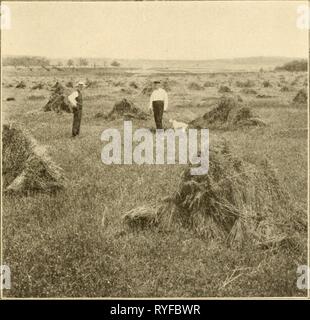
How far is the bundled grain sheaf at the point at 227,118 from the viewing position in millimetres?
13822

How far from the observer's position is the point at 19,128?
31.3 ft

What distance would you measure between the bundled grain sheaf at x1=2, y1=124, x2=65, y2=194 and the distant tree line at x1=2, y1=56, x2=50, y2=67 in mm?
1195

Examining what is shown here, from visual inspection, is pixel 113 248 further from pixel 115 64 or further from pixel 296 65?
pixel 296 65

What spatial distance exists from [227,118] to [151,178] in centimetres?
614

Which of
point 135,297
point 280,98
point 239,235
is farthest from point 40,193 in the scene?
point 280,98

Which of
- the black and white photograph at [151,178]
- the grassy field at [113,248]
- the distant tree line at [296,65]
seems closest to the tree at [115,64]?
the black and white photograph at [151,178]

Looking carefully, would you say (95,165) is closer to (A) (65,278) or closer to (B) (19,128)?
(B) (19,128)

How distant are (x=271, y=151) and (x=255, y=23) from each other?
2993mm

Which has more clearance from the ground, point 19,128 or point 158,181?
point 19,128

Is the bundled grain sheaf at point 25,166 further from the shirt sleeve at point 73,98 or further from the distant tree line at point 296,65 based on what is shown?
the distant tree line at point 296,65

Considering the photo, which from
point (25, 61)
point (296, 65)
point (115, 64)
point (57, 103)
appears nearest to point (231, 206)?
point (115, 64)

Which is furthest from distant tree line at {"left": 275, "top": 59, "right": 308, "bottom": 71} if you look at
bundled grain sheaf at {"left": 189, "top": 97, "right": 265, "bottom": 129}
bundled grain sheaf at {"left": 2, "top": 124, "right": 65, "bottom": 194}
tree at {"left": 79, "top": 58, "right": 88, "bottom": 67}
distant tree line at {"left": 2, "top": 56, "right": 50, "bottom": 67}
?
bundled grain sheaf at {"left": 2, "top": 124, "right": 65, "bottom": 194}

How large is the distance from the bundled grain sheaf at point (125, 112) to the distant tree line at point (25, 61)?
2489 millimetres

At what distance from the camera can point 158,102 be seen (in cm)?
1223
